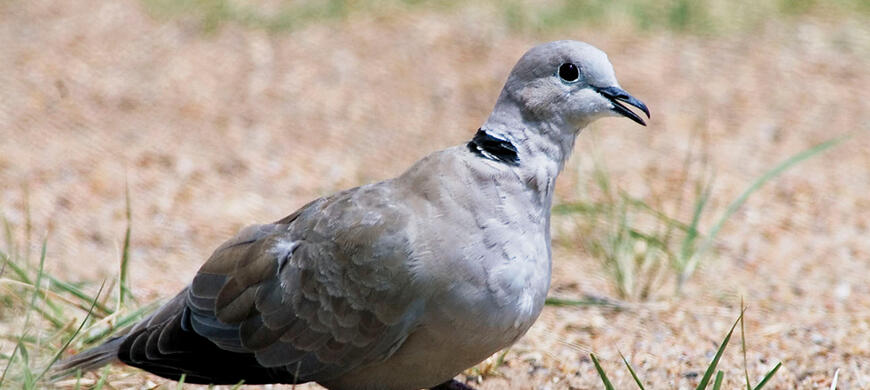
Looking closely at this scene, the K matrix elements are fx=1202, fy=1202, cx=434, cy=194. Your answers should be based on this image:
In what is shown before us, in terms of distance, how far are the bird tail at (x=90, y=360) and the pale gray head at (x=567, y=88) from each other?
4.23ft

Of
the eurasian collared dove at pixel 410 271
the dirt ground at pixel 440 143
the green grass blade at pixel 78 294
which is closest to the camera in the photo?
the eurasian collared dove at pixel 410 271

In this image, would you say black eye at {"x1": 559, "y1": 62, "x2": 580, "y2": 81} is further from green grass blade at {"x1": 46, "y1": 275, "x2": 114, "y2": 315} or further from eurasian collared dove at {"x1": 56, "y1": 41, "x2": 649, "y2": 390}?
green grass blade at {"x1": 46, "y1": 275, "x2": 114, "y2": 315}

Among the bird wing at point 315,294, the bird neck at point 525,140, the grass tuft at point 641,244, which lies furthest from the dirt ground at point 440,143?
the bird neck at point 525,140

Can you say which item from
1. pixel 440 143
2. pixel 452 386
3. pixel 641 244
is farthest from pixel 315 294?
pixel 440 143

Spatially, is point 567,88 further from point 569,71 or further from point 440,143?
point 440,143

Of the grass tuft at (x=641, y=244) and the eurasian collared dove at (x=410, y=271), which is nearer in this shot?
the eurasian collared dove at (x=410, y=271)

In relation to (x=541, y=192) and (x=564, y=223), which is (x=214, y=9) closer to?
(x=564, y=223)

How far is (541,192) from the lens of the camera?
117 inches

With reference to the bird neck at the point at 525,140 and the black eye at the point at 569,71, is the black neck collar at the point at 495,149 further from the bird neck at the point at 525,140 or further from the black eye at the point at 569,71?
the black eye at the point at 569,71

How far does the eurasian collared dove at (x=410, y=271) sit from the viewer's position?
2854 mm

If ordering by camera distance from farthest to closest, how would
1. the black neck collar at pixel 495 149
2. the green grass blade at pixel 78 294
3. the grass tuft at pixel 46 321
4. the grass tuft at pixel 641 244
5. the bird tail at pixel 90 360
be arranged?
the grass tuft at pixel 641 244, the green grass blade at pixel 78 294, the bird tail at pixel 90 360, the grass tuft at pixel 46 321, the black neck collar at pixel 495 149

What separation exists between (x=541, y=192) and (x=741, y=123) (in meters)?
3.32

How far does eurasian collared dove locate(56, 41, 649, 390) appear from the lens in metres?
2.85

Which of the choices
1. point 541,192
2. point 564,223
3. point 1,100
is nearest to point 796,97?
point 564,223
